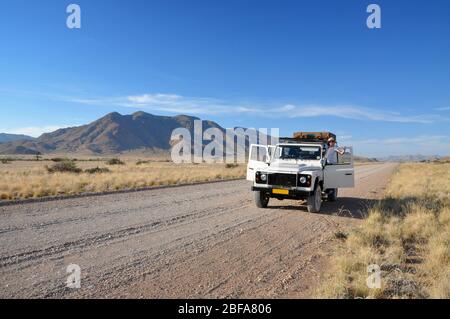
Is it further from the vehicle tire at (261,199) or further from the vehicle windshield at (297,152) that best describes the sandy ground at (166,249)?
the vehicle windshield at (297,152)

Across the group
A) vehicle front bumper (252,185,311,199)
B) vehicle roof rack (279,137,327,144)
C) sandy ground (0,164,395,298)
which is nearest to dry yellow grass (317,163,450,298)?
sandy ground (0,164,395,298)

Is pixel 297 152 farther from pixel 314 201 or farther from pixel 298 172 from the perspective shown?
pixel 314 201

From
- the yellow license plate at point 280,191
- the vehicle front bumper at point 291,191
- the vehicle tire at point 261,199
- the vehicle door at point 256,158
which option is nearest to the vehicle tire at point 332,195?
the vehicle door at point 256,158

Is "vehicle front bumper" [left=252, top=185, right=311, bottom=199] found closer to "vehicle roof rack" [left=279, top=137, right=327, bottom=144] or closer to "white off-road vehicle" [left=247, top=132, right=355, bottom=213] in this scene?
"white off-road vehicle" [left=247, top=132, right=355, bottom=213]

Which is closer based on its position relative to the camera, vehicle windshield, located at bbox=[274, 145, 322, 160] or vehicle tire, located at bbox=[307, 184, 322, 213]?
vehicle tire, located at bbox=[307, 184, 322, 213]

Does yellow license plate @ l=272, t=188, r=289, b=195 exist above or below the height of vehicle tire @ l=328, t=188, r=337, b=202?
above

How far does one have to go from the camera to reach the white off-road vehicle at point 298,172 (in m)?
12.5

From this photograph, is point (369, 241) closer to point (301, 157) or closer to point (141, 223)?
point (141, 223)

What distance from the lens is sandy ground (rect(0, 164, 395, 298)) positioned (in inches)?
224

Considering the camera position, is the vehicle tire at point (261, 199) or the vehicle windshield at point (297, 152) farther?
the vehicle windshield at point (297, 152)

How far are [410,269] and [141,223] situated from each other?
242 inches

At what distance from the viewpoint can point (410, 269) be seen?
A: 22.4ft
